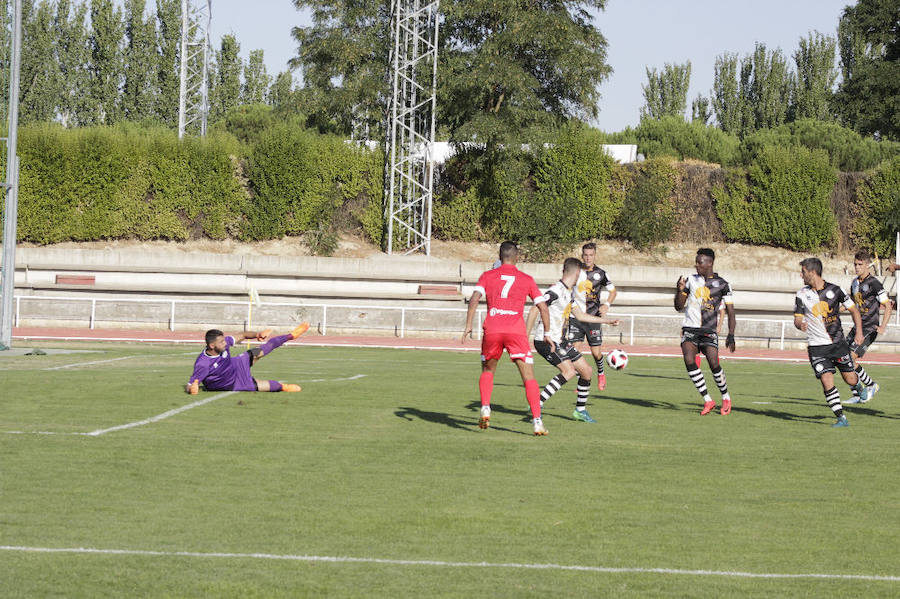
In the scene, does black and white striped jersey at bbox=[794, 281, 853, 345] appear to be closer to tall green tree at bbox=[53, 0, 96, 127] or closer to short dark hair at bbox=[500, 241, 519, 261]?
short dark hair at bbox=[500, 241, 519, 261]

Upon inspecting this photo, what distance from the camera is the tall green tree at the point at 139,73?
61031mm

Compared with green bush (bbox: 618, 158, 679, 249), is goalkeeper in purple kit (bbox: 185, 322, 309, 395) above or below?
below

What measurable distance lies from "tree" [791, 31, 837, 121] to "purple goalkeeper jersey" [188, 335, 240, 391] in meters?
66.4

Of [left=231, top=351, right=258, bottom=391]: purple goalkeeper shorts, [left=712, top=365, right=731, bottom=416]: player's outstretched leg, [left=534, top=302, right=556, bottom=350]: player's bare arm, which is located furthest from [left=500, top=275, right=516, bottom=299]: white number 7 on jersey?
[left=231, top=351, right=258, bottom=391]: purple goalkeeper shorts

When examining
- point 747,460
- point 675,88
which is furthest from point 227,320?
point 675,88

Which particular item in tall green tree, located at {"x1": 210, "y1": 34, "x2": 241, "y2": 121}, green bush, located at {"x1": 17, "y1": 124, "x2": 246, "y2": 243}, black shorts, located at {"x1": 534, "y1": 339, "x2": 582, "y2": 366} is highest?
tall green tree, located at {"x1": 210, "y1": 34, "x2": 241, "y2": 121}

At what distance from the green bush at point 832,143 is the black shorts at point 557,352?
147 ft

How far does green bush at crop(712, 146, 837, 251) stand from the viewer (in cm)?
4603

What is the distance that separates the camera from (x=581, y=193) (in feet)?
149

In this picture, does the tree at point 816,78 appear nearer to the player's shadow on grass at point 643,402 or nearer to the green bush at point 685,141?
the green bush at point 685,141

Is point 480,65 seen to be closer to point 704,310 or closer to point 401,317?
point 401,317

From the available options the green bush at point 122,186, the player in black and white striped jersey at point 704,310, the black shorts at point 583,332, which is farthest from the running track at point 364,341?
the player in black and white striped jersey at point 704,310

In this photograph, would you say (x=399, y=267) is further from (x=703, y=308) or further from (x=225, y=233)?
(x=703, y=308)

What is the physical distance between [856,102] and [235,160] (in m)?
31.2
